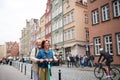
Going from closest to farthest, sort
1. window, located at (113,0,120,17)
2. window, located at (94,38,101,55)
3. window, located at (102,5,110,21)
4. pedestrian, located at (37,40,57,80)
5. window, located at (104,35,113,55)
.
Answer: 1. pedestrian, located at (37,40,57,80)
2. window, located at (113,0,120,17)
3. window, located at (104,35,113,55)
4. window, located at (102,5,110,21)
5. window, located at (94,38,101,55)

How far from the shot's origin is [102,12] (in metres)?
28.4

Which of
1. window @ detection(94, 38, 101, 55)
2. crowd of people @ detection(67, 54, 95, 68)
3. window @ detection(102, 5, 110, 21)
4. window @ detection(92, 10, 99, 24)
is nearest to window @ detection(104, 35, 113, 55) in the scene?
window @ detection(94, 38, 101, 55)

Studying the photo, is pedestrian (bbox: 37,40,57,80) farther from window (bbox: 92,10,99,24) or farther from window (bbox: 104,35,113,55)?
window (bbox: 92,10,99,24)

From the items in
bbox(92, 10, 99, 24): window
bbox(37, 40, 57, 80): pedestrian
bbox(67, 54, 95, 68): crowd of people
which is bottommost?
bbox(67, 54, 95, 68): crowd of people

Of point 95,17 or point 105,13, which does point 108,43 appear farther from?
point 95,17

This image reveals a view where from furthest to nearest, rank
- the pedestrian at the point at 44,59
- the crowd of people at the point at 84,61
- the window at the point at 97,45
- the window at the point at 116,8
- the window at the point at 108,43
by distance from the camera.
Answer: the crowd of people at the point at 84,61 → the window at the point at 97,45 → the window at the point at 108,43 → the window at the point at 116,8 → the pedestrian at the point at 44,59

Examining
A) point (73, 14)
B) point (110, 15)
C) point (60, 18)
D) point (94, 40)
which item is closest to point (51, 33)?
point (60, 18)

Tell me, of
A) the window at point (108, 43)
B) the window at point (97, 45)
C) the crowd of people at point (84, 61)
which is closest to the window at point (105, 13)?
the window at point (108, 43)

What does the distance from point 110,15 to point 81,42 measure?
14.6 meters

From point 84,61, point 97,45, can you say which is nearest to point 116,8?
point 97,45

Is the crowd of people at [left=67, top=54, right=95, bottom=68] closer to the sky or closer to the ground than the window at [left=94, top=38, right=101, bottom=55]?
closer to the ground

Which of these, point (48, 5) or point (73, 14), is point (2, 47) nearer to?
point (48, 5)

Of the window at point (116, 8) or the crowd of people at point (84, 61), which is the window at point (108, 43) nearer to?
the window at point (116, 8)

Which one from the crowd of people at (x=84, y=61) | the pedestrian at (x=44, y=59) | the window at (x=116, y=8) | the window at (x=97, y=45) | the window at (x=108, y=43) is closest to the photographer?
the pedestrian at (x=44, y=59)
